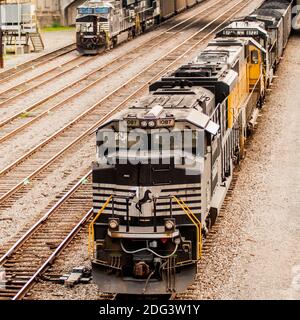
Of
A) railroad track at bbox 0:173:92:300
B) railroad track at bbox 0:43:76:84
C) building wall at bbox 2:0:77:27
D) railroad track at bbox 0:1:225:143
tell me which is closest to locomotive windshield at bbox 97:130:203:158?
railroad track at bbox 0:173:92:300

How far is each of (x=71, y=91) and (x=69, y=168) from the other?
12738 millimetres

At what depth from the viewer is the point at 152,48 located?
48.7 meters

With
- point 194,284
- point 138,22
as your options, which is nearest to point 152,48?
point 138,22

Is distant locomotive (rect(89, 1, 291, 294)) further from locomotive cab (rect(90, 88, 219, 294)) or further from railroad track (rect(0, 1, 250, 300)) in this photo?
railroad track (rect(0, 1, 250, 300))

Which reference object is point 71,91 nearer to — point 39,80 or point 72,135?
point 39,80

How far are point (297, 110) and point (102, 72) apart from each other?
1316 cm

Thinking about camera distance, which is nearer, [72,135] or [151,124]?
[151,124]

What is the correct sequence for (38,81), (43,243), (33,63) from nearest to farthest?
(43,243), (38,81), (33,63)

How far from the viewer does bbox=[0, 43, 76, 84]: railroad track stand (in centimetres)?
4069

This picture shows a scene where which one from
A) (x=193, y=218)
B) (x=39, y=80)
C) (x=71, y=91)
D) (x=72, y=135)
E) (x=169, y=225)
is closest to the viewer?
(x=169, y=225)

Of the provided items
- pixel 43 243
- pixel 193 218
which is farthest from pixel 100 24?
pixel 193 218

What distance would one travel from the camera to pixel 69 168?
23750 millimetres

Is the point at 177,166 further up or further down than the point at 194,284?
further up
